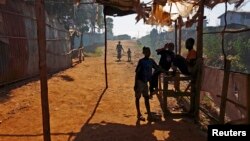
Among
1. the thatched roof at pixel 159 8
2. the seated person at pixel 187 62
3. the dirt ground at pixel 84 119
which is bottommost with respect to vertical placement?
the dirt ground at pixel 84 119

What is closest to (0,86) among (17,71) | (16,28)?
(17,71)

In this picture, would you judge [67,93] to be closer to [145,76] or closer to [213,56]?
[145,76]

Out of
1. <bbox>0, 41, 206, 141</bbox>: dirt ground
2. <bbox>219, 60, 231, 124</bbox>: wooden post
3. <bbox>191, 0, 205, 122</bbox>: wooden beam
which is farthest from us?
<bbox>191, 0, 205, 122</bbox>: wooden beam

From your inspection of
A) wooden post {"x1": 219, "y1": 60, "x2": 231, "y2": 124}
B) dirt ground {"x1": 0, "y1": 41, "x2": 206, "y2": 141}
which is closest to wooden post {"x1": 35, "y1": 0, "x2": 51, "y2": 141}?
dirt ground {"x1": 0, "y1": 41, "x2": 206, "y2": 141}

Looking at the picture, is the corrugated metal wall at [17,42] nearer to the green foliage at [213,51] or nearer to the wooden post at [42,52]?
the wooden post at [42,52]

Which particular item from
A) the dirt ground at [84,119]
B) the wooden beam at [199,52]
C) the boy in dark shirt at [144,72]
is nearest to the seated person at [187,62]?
the wooden beam at [199,52]

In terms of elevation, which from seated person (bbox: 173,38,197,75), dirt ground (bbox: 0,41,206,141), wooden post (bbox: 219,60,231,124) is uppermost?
seated person (bbox: 173,38,197,75)

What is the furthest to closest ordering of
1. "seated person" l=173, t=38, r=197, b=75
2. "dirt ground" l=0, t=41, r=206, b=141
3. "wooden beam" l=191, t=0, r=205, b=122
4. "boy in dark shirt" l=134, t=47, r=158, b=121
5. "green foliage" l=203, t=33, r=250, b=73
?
1. "green foliage" l=203, t=33, r=250, b=73
2. "seated person" l=173, t=38, r=197, b=75
3. "boy in dark shirt" l=134, t=47, r=158, b=121
4. "wooden beam" l=191, t=0, r=205, b=122
5. "dirt ground" l=0, t=41, r=206, b=141

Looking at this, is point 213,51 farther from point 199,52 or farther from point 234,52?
point 199,52

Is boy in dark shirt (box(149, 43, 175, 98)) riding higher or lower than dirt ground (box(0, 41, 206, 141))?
higher

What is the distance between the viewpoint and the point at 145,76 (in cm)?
839

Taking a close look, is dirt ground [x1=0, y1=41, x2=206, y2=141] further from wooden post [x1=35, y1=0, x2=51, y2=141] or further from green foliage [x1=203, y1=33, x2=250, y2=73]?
green foliage [x1=203, y1=33, x2=250, y2=73]

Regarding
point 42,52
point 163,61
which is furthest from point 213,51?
point 42,52

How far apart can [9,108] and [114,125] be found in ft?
10.7
